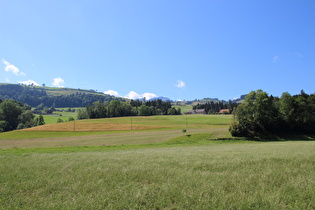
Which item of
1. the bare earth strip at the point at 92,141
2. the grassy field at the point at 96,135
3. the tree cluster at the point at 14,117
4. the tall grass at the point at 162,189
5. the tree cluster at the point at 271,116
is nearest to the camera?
the tall grass at the point at 162,189

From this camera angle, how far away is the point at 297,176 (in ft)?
21.1

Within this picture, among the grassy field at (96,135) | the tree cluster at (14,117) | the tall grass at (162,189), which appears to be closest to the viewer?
the tall grass at (162,189)

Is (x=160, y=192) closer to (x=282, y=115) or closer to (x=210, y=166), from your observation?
(x=210, y=166)

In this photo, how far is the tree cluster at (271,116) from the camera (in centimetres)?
5268

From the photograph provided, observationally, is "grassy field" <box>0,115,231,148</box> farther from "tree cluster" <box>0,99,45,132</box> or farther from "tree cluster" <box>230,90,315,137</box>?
"tree cluster" <box>0,99,45,132</box>

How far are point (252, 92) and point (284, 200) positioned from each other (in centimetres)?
5801

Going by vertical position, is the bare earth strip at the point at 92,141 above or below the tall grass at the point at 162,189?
below

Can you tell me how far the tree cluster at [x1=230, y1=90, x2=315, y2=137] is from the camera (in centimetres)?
5268

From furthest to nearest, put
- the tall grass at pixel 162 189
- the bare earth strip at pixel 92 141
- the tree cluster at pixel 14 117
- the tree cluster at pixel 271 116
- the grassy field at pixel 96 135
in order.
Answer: the tree cluster at pixel 14 117
the tree cluster at pixel 271 116
the grassy field at pixel 96 135
the bare earth strip at pixel 92 141
the tall grass at pixel 162 189

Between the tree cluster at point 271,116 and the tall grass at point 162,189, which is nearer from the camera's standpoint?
the tall grass at point 162,189

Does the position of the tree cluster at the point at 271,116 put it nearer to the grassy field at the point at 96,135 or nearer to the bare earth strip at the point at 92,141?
the grassy field at the point at 96,135

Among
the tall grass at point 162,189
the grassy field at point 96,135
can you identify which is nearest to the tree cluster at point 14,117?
the grassy field at point 96,135

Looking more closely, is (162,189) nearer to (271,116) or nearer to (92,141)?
(92,141)

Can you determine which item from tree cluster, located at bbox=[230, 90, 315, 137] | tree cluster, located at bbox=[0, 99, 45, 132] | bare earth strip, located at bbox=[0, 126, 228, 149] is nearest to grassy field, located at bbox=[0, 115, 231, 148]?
bare earth strip, located at bbox=[0, 126, 228, 149]
